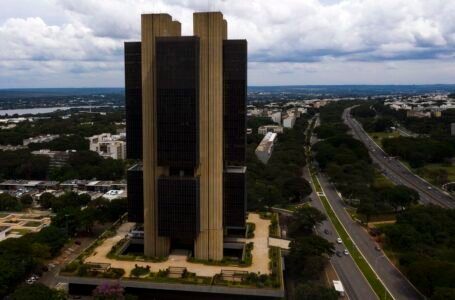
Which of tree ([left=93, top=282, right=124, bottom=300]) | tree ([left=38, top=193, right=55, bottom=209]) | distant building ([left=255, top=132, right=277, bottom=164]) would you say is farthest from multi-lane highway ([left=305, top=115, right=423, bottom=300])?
tree ([left=38, top=193, right=55, bottom=209])

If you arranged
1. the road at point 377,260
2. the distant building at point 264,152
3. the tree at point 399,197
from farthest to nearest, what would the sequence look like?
the distant building at point 264,152 < the tree at point 399,197 < the road at point 377,260

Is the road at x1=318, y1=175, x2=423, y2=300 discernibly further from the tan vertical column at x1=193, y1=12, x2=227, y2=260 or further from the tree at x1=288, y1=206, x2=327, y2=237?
the tan vertical column at x1=193, y1=12, x2=227, y2=260

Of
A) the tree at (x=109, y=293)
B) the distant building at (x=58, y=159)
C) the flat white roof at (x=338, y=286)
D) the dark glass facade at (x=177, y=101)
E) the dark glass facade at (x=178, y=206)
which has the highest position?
the dark glass facade at (x=177, y=101)

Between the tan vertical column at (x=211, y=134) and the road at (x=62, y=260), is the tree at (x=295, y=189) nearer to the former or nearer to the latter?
the tan vertical column at (x=211, y=134)

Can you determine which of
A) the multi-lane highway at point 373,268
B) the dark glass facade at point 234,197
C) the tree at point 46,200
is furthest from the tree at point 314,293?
the tree at point 46,200

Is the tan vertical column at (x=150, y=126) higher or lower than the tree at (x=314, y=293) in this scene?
higher

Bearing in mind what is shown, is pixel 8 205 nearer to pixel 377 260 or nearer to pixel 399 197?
pixel 377 260

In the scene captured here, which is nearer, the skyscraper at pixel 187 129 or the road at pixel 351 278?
the road at pixel 351 278
